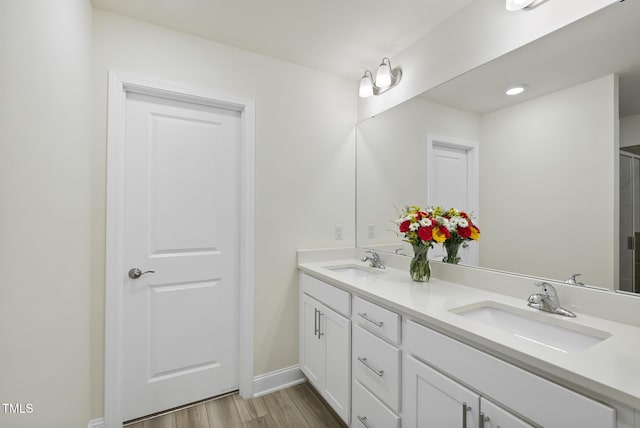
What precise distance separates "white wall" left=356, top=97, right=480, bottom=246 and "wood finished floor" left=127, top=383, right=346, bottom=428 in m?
1.19

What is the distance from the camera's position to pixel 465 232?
158 cm

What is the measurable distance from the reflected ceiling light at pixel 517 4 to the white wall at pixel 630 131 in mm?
632

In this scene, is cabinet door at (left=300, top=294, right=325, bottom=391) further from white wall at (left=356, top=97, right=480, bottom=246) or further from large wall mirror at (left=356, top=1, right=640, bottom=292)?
large wall mirror at (left=356, top=1, right=640, bottom=292)

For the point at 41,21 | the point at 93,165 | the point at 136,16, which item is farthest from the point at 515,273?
the point at 136,16

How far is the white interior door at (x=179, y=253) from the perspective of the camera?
1771 millimetres

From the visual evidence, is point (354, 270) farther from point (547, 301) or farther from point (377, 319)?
point (547, 301)

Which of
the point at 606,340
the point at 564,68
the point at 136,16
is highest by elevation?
the point at 136,16

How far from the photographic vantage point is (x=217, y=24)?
176 centimetres

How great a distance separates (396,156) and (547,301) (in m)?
1.30

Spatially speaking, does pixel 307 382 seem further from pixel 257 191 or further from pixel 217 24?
pixel 217 24

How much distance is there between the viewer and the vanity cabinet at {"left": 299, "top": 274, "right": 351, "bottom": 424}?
160 cm

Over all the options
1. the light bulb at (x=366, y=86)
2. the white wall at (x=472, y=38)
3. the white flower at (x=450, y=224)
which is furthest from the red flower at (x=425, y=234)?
the light bulb at (x=366, y=86)

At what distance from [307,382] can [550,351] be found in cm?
179

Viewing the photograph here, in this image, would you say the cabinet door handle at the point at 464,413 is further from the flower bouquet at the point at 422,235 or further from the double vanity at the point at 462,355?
the flower bouquet at the point at 422,235
